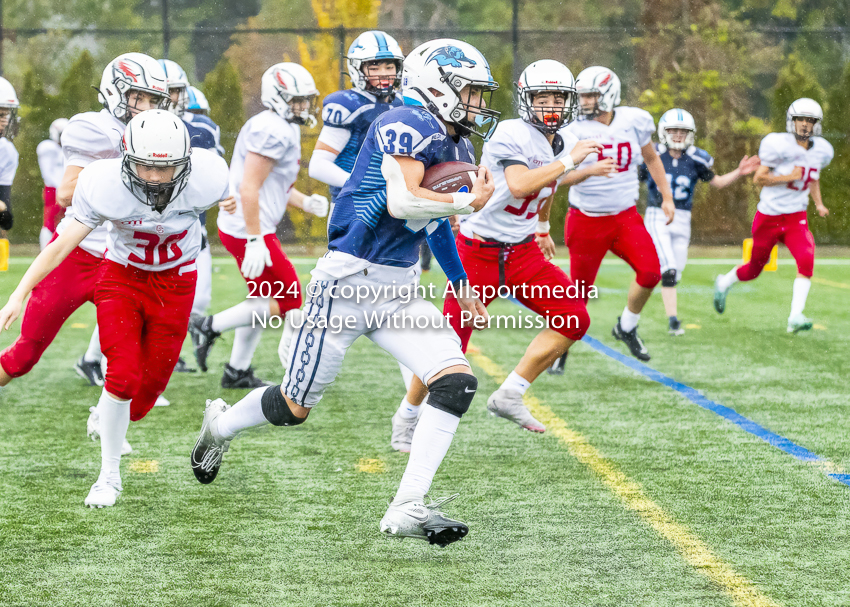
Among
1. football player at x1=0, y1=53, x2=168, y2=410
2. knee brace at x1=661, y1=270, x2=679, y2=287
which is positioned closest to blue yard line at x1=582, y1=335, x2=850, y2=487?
knee brace at x1=661, y1=270, x2=679, y2=287

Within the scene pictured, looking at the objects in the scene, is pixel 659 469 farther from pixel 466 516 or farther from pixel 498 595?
pixel 498 595

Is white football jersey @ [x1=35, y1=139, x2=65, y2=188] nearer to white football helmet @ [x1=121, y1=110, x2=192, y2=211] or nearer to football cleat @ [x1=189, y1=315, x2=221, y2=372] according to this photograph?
football cleat @ [x1=189, y1=315, x2=221, y2=372]

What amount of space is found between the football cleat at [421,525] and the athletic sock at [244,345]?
2797 millimetres

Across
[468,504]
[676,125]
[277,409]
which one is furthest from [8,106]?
[676,125]

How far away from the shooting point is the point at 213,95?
15.4 meters

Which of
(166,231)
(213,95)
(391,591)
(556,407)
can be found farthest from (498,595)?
(213,95)

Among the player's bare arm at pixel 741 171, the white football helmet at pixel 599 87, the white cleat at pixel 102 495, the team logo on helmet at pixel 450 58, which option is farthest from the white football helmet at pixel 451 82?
the player's bare arm at pixel 741 171

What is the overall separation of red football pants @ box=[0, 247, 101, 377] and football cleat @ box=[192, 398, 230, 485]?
3.34 ft

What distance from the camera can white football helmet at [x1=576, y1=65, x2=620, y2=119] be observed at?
6.48 meters

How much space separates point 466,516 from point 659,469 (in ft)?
3.30

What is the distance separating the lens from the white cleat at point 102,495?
148 inches

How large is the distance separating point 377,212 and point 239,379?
2.76 meters

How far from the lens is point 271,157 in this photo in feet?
18.5

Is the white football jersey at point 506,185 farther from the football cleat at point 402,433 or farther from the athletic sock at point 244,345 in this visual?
the athletic sock at point 244,345
